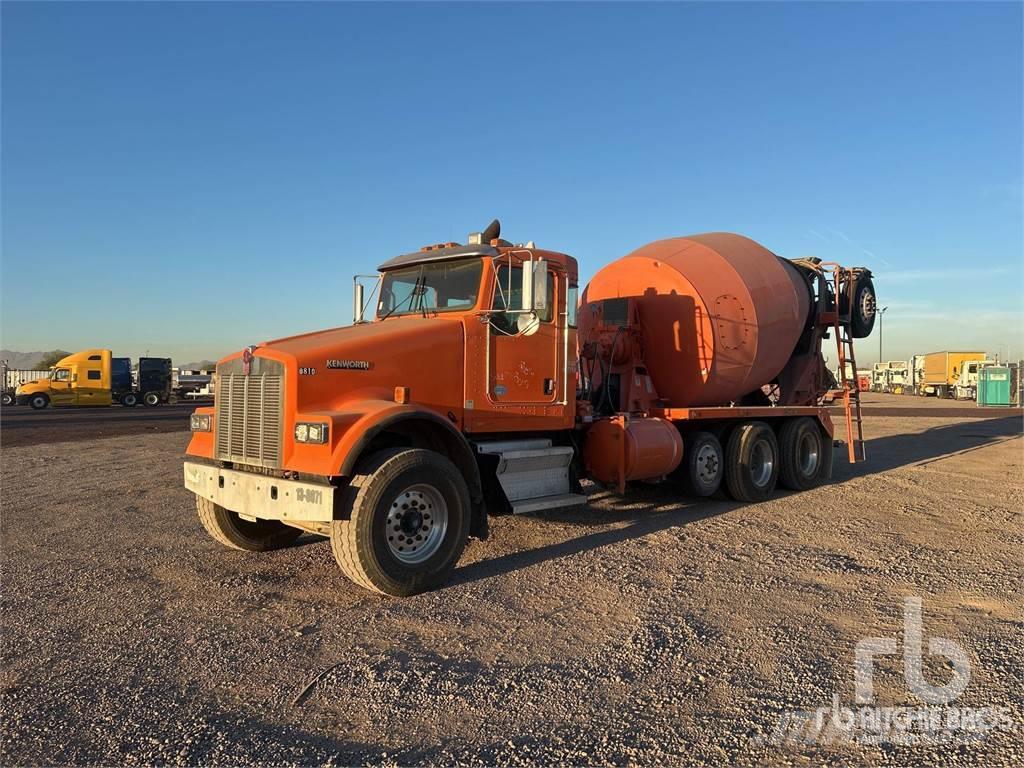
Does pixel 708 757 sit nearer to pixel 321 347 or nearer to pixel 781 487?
pixel 321 347

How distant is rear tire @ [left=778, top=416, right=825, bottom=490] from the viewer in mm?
11273

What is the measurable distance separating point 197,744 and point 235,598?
7.64ft

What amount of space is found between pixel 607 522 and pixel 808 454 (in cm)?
506

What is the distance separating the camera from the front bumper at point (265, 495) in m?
5.33

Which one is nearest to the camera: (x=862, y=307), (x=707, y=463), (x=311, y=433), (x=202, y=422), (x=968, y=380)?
(x=311, y=433)

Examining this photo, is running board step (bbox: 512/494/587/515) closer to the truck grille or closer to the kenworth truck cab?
the kenworth truck cab

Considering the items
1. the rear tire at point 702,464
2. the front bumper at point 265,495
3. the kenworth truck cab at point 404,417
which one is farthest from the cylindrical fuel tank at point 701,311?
the front bumper at point 265,495

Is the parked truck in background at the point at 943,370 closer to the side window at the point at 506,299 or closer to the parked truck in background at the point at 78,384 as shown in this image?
the side window at the point at 506,299

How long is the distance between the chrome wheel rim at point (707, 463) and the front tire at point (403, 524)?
16.0 ft

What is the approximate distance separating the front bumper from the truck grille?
17 cm

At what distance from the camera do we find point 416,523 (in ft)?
19.0

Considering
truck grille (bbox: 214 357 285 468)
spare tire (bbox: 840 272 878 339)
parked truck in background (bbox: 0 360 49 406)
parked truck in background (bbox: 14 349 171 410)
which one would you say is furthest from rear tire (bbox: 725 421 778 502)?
parked truck in background (bbox: 0 360 49 406)
